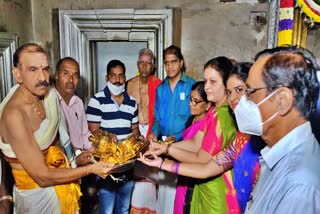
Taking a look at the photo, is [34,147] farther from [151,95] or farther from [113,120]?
[151,95]

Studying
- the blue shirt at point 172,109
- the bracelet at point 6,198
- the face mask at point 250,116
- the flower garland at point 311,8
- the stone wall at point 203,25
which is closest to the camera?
the face mask at point 250,116

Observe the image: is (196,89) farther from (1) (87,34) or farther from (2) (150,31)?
(1) (87,34)

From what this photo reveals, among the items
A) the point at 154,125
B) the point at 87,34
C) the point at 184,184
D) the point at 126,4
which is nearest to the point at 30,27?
the point at 87,34

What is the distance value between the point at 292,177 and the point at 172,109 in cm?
248

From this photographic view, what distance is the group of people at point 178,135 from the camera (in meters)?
1.02

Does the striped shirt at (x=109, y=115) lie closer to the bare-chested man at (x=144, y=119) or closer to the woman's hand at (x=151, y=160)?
the bare-chested man at (x=144, y=119)

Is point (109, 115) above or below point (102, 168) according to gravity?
above


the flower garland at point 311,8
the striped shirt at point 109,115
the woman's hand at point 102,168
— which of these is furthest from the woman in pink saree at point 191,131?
the flower garland at point 311,8

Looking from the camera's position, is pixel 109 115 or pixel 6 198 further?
pixel 109 115

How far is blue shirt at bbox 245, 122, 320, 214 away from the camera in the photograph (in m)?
0.86

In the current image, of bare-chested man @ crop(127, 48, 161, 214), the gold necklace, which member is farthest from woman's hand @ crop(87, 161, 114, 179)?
bare-chested man @ crop(127, 48, 161, 214)

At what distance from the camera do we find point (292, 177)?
0.90m

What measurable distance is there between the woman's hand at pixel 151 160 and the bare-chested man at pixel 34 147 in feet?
0.84

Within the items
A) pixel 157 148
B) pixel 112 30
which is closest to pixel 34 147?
pixel 157 148
